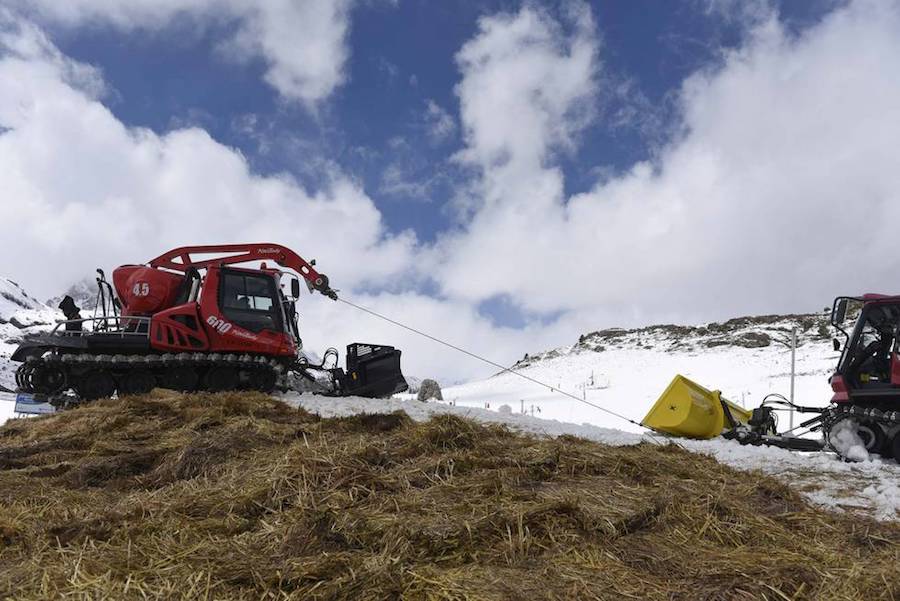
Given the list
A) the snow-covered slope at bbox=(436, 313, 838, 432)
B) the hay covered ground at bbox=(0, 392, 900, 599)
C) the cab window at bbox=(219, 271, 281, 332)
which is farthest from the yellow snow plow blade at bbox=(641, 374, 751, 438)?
the snow-covered slope at bbox=(436, 313, 838, 432)

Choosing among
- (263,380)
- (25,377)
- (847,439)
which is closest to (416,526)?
(847,439)

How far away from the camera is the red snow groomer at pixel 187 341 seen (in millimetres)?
11758

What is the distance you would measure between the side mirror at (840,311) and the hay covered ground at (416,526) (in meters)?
4.60

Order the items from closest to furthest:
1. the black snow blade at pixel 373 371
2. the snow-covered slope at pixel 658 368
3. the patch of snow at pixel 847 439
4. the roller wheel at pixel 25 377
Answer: the patch of snow at pixel 847 439 < the roller wheel at pixel 25 377 < the black snow blade at pixel 373 371 < the snow-covered slope at pixel 658 368

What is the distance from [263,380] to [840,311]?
10126 millimetres

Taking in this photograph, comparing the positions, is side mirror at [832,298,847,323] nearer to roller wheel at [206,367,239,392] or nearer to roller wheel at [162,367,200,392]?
roller wheel at [206,367,239,392]

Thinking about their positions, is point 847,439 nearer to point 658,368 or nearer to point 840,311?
point 840,311

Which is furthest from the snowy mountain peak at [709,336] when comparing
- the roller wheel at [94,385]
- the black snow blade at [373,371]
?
the roller wheel at [94,385]

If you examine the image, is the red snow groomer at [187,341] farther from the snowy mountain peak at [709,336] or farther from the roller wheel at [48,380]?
the snowy mountain peak at [709,336]

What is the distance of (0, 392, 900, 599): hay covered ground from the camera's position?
2619mm

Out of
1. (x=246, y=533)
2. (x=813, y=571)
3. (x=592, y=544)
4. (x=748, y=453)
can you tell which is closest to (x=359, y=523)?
(x=246, y=533)

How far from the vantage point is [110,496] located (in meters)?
4.30

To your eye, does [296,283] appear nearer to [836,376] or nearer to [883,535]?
[836,376]

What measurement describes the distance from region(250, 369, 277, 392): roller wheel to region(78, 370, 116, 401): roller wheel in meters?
2.69
